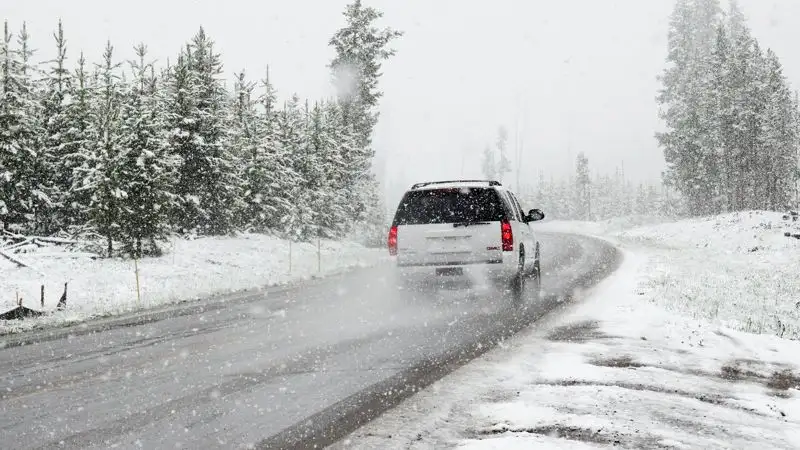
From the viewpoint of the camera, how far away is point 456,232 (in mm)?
11289

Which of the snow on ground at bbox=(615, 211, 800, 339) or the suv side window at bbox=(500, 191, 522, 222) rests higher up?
the suv side window at bbox=(500, 191, 522, 222)

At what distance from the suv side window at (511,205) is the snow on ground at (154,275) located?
598 cm

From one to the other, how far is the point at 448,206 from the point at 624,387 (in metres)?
6.68

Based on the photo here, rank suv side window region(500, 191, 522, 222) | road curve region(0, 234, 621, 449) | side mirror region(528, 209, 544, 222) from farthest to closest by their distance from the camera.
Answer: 1. side mirror region(528, 209, 544, 222)
2. suv side window region(500, 191, 522, 222)
3. road curve region(0, 234, 621, 449)

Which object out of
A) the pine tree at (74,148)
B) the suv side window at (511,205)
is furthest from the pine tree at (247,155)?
the suv side window at (511,205)

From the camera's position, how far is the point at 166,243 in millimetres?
22781

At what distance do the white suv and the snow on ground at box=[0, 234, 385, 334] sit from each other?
461 cm

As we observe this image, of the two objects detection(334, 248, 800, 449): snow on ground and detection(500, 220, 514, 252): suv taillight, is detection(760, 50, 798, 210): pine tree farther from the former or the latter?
detection(334, 248, 800, 449): snow on ground

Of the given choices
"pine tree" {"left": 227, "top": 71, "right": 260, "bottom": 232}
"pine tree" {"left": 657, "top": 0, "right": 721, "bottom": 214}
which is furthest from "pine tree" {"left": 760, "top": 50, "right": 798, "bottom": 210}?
"pine tree" {"left": 227, "top": 71, "right": 260, "bottom": 232}

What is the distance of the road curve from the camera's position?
432 centimetres

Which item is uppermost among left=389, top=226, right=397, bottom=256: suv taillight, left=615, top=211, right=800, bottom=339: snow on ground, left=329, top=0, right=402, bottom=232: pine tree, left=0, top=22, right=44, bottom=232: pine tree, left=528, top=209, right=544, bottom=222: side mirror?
left=329, top=0, right=402, bottom=232: pine tree

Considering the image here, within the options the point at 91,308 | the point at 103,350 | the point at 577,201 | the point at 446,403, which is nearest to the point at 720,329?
the point at 446,403

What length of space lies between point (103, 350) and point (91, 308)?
4774mm

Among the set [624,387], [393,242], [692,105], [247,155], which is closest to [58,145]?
[247,155]
